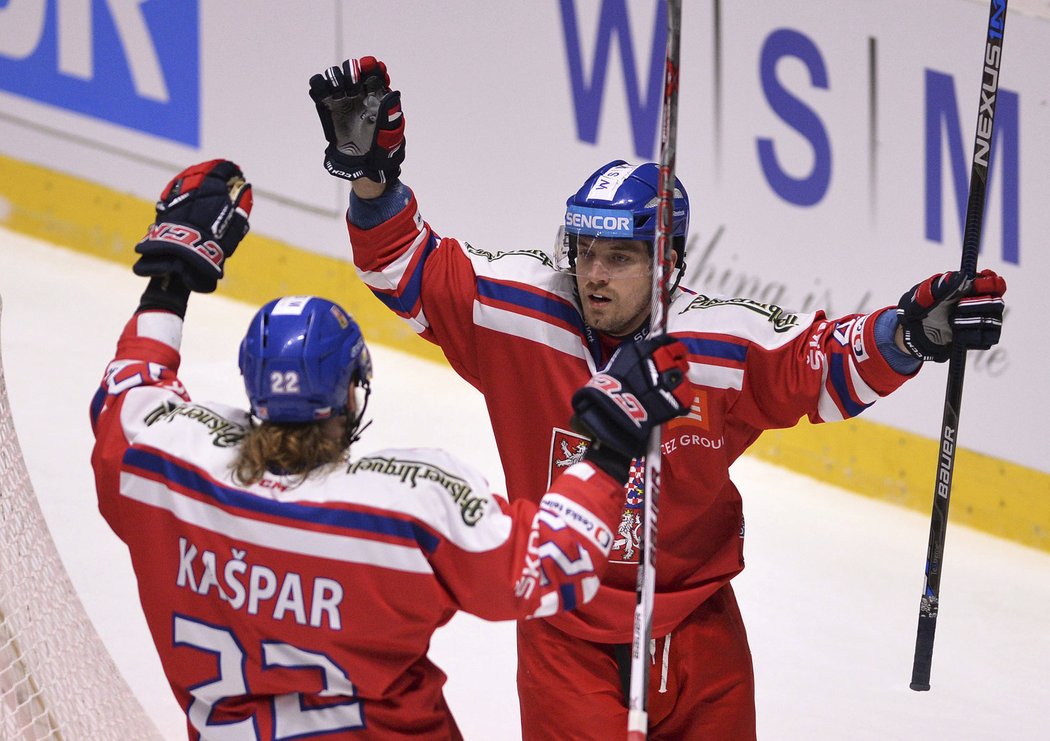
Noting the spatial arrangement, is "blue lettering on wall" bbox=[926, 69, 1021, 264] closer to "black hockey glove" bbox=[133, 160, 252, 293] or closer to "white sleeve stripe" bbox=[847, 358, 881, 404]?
"white sleeve stripe" bbox=[847, 358, 881, 404]

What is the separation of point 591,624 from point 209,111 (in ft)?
14.0

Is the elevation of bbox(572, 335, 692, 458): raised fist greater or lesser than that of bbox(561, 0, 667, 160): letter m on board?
lesser

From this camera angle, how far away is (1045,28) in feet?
14.9

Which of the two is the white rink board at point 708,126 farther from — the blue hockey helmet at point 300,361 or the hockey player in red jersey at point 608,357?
the blue hockey helmet at point 300,361

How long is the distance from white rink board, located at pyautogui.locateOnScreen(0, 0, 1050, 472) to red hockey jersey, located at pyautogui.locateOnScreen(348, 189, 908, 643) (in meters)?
2.16

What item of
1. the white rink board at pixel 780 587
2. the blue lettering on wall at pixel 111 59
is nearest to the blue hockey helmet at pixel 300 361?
the white rink board at pixel 780 587

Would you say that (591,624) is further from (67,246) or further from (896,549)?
(67,246)

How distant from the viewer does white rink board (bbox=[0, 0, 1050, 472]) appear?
4.77m

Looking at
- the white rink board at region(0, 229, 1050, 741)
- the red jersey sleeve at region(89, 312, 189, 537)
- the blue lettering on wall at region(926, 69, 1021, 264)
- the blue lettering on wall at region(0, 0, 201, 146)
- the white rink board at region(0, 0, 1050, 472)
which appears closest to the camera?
the red jersey sleeve at region(89, 312, 189, 537)

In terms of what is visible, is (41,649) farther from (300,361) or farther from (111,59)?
(111,59)

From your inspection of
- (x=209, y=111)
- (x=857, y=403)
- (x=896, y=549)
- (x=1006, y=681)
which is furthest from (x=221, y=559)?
(x=209, y=111)

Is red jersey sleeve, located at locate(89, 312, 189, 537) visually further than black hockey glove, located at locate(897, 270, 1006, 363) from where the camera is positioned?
No

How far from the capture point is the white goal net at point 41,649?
8.82 ft

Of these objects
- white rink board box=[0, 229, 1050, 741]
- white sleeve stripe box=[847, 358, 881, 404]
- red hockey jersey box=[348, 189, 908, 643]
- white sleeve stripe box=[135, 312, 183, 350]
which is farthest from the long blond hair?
white rink board box=[0, 229, 1050, 741]
